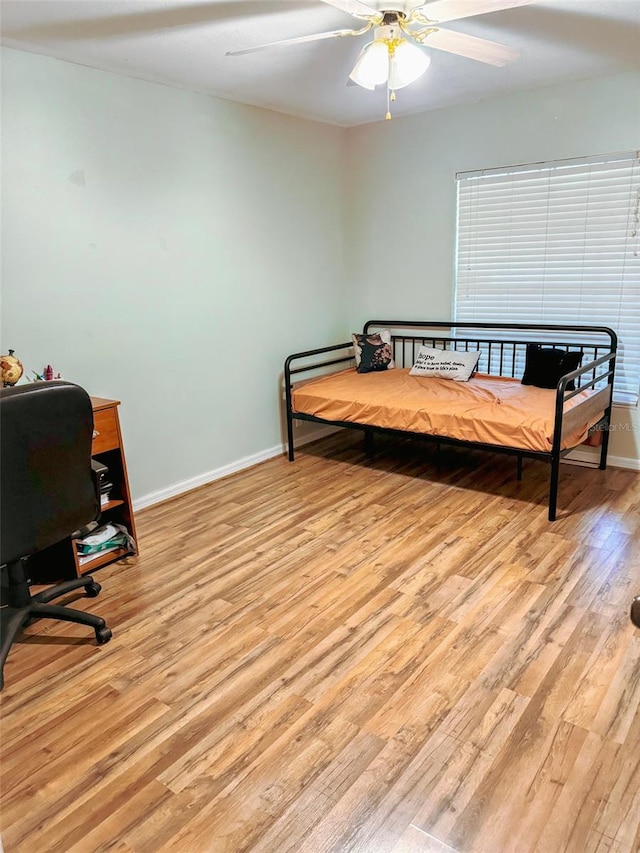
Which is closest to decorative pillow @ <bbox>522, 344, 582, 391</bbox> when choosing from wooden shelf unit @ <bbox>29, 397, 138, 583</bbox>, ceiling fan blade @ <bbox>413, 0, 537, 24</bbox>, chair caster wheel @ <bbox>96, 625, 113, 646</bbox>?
ceiling fan blade @ <bbox>413, 0, 537, 24</bbox>

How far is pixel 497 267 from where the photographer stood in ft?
13.8

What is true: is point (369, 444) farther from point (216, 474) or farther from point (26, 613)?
point (26, 613)

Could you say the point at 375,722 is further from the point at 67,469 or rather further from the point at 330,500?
the point at 330,500

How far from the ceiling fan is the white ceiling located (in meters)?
0.08

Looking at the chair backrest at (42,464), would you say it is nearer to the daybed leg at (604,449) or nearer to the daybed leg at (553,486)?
the daybed leg at (553,486)

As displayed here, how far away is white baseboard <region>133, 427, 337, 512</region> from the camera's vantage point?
11.7 ft

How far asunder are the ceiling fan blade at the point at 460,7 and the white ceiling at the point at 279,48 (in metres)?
0.15

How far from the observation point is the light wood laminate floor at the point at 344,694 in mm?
1510

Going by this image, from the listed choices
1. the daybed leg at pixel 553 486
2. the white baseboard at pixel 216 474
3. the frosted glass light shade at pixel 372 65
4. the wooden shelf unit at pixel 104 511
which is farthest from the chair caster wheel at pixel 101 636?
the frosted glass light shade at pixel 372 65

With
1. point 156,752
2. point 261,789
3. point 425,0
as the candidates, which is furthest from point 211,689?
point 425,0

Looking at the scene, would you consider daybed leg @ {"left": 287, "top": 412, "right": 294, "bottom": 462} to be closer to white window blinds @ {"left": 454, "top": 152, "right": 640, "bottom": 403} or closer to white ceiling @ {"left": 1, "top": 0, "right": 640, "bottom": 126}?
white window blinds @ {"left": 454, "top": 152, "right": 640, "bottom": 403}

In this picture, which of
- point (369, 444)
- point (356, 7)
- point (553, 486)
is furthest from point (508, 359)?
point (356, 7)

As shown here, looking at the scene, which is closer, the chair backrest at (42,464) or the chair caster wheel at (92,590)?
the chair backrest at (42,464)

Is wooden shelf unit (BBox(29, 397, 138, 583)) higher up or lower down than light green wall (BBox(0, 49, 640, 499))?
lower down
